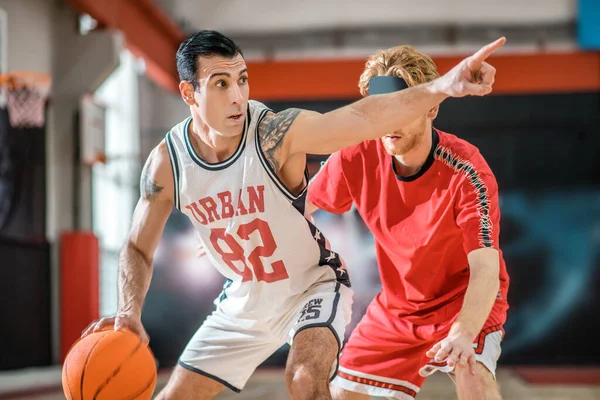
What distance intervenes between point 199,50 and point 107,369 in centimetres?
129

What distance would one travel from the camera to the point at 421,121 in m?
3.24

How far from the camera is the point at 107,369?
9.73 feet

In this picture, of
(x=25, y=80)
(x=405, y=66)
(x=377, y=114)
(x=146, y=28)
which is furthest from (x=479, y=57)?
(x=146, y=28)

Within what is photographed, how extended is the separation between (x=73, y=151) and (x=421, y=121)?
7.24 meters

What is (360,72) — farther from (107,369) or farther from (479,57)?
(479,57)

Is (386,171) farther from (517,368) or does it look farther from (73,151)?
(517,368)

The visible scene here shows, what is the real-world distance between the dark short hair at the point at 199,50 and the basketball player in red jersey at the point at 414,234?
644mm

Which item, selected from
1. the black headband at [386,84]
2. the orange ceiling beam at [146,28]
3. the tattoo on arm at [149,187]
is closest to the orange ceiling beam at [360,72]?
the orange ceiling beam at [146,28]

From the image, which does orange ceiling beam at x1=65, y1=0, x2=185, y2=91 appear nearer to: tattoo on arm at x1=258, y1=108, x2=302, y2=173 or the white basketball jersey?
the white basketball jersey

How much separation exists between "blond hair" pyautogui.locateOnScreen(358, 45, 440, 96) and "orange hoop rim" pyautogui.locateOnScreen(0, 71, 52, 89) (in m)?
6.06

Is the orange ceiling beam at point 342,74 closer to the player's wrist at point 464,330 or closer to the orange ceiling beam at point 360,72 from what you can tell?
the orange ceiling beam at point 360,72

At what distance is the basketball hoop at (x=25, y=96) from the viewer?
8.42 metres

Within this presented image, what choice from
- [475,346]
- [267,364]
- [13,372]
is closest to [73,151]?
[13,372]

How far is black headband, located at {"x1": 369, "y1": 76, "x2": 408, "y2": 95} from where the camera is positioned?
3.29 m
